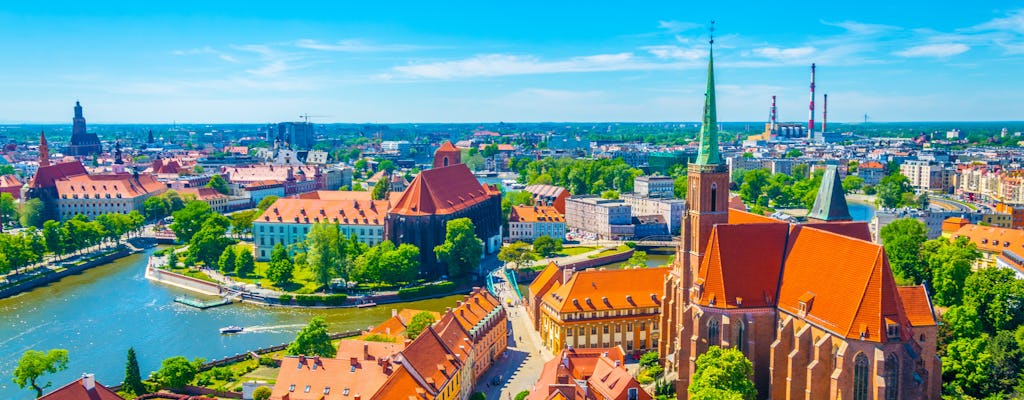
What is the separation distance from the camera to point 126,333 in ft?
257

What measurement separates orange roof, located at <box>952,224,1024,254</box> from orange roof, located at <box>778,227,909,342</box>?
51.1 m

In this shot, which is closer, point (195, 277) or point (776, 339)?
point (776, 339)

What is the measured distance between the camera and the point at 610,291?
221 ft

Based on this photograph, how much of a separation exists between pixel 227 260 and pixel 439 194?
28272 millimetres

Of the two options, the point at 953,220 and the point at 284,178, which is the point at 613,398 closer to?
the point at 953,220

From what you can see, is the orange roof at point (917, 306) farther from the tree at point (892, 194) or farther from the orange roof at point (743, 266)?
the tree at point (892, 194)

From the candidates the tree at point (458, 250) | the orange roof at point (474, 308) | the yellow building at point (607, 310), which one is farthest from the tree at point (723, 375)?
the tree at point (458, 250)

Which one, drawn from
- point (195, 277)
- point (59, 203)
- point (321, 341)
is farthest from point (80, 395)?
point (59, 203)

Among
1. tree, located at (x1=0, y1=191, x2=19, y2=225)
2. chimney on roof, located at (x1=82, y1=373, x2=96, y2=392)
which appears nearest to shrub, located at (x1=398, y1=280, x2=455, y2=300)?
chimney on roof, located at (x1=82, y1=373, x2=96, y2=392)

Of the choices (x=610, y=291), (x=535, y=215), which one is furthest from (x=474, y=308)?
(x=535, y=215)

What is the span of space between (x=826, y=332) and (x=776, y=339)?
4392 millimetres

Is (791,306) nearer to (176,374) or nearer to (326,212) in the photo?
(176,374)

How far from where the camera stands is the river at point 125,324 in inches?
2763

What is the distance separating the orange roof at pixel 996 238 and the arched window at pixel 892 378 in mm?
53532
